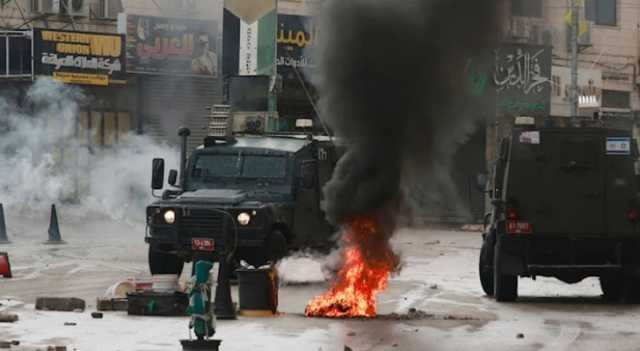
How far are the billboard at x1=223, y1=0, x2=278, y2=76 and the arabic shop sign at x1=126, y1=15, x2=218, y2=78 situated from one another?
54.8 inches

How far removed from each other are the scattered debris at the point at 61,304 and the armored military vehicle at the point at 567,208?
207 inches

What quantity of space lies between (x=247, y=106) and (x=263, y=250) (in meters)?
18.2

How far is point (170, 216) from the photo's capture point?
1892cm

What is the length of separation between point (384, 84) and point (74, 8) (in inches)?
886

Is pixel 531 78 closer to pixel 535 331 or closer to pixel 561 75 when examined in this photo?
pixel 561 75

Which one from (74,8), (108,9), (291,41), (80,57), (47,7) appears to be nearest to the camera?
(80,57)

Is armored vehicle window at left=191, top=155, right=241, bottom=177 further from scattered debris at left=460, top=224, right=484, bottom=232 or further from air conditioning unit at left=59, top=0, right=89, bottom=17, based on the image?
scattered debris at left=460, top=224, right=484, bottom=232

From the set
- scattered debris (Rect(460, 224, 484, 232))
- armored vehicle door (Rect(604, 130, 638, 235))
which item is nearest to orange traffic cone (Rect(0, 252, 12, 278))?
armored vehicle door (Rect(604, 130, 638, 235))

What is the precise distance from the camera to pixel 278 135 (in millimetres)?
21156

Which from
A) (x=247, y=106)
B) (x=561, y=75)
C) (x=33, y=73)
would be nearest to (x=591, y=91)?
(x=561, y=75)

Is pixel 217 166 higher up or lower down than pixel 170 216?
higher up

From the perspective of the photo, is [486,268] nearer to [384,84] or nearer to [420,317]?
[420,317]

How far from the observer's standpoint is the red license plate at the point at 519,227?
18.0 metres

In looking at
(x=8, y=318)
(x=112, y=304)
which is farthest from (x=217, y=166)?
(x=8, y=318)
